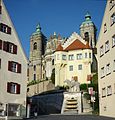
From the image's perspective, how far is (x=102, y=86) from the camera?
46219 mm

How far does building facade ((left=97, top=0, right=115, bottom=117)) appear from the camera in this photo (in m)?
42.0

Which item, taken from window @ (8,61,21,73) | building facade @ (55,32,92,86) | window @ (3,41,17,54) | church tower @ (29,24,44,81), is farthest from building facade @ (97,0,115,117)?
church tower @ (29,24,44,81)

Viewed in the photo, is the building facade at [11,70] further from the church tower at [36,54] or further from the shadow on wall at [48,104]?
the church tower at [36,54]

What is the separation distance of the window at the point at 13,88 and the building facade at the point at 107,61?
11493 mm

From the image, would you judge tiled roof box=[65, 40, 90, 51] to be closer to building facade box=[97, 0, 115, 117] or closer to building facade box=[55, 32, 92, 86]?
building facade box=[55, 32, 92, 86]

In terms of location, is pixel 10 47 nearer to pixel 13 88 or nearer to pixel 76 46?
pixel 13 88

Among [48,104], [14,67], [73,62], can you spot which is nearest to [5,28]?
[14,67]

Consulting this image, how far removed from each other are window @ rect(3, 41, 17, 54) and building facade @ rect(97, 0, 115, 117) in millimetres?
12100

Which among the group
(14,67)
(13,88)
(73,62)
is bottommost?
(13,88)

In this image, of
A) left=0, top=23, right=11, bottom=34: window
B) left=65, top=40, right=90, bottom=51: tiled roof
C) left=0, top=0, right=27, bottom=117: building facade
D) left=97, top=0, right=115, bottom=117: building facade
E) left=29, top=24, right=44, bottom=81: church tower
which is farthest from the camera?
left=29, top=24, right=44, bottom=81: church tower

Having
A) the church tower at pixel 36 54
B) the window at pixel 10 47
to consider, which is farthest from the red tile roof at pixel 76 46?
the window at pixel 10 47

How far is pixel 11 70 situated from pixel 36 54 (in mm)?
69958

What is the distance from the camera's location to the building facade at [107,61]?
1654 inches

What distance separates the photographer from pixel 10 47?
45.5 meters
